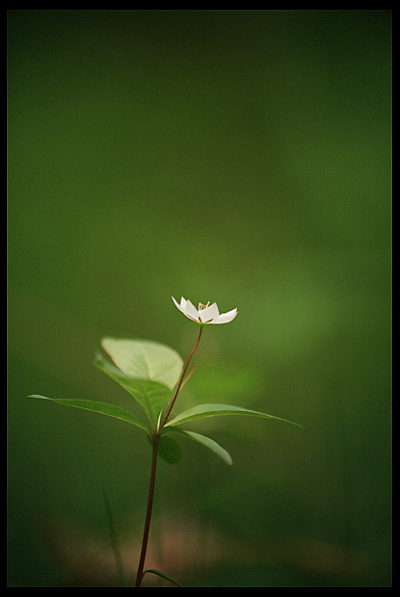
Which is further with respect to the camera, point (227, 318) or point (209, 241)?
point (209, 241)

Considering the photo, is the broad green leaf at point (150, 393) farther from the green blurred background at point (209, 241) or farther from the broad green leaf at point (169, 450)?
the green blurred background at point (209, 241)

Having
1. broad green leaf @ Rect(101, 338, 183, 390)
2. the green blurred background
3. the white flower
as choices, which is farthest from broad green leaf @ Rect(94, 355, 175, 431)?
the green blurred background

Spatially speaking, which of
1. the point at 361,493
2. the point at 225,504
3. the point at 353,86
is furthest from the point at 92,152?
the point at 361,493

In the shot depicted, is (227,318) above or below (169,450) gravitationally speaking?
above

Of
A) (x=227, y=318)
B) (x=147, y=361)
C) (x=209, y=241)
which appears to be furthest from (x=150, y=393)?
(x=209, y=241)

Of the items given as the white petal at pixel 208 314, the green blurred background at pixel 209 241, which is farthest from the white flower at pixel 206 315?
the green blurred background at pixel 209 241

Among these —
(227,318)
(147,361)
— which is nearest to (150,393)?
(147,361)

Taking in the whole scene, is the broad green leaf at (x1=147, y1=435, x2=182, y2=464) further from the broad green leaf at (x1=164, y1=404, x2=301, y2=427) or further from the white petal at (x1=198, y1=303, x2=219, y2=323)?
the white petal at (x1=198, y1=303, x2=219, y2=323)

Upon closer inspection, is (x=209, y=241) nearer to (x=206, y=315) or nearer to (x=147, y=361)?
(x=206, y=315)

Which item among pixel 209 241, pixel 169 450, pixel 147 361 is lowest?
pixel 169 450
